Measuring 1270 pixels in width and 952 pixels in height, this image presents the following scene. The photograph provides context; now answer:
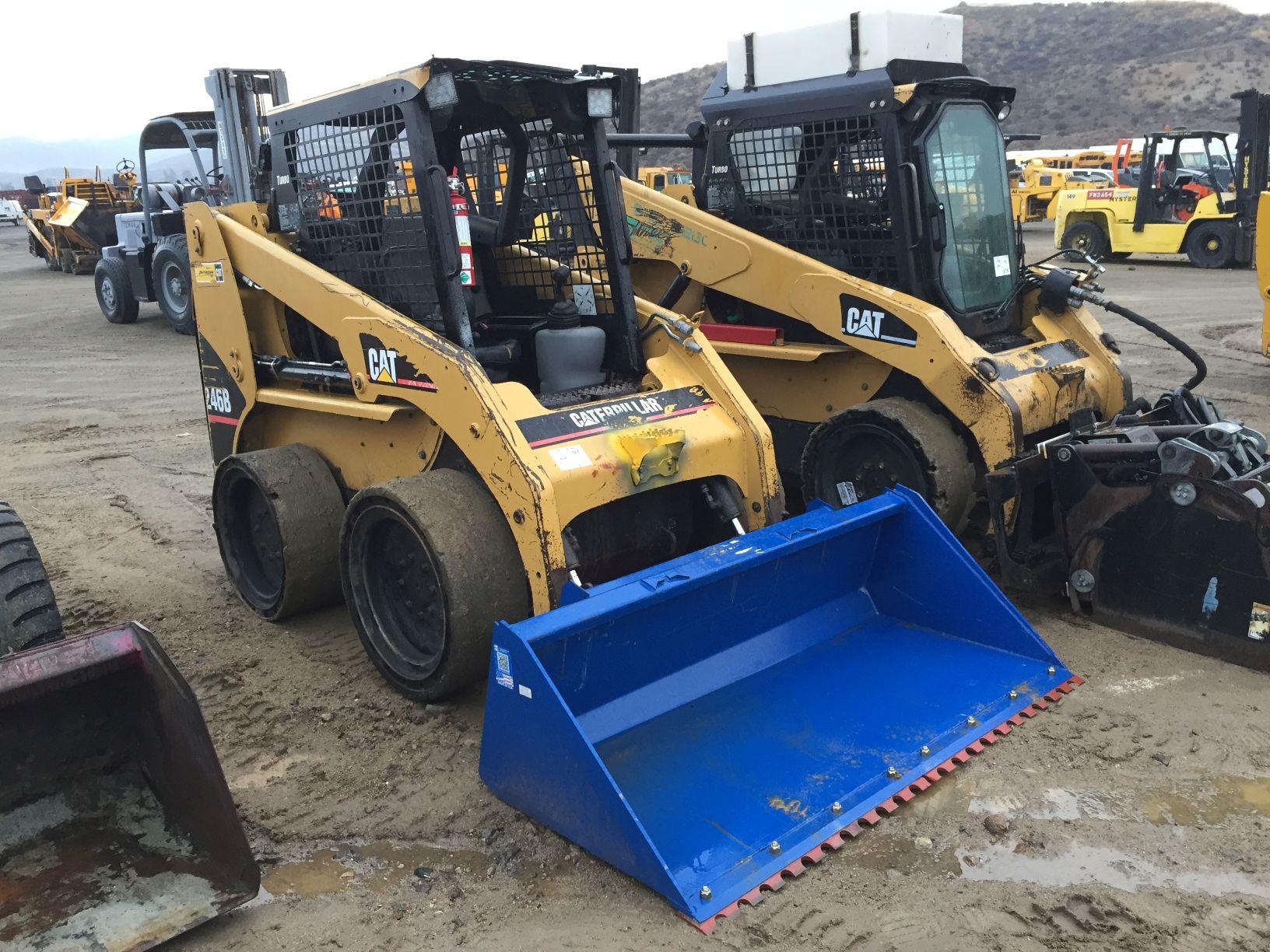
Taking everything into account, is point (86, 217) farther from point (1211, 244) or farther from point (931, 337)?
point (1211, 244)

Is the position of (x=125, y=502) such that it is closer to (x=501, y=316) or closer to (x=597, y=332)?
(x=501, y=316)

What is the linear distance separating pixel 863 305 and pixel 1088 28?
62559 mm

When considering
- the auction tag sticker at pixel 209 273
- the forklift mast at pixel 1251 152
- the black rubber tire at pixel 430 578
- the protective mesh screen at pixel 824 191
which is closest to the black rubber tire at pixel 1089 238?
the forklift mast at pixel 1251 152

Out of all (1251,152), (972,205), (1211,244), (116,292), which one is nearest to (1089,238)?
(1211,244)

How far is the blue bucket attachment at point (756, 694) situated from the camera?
290cm

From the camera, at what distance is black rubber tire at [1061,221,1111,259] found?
61.3ft

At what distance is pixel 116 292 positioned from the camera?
14.4 m

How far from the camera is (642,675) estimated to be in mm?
3516

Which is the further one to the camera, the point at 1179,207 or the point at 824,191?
the point at 1179,207

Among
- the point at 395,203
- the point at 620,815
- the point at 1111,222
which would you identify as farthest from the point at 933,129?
the point at 1111,222

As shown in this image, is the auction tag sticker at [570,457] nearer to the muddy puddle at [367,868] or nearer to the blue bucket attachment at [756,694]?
the blue bucket attachment at [756,694]

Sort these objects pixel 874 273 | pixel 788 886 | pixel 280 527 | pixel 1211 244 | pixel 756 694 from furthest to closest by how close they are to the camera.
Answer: pixel 1211 244 < pixel 874 273 < pixel 280 527 < pixel 756 694 < pixel 788 886

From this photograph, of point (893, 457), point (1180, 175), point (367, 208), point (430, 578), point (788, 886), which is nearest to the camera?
point (788, 886)

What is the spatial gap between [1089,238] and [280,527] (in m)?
17.7
